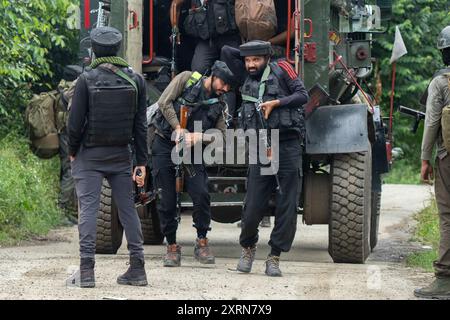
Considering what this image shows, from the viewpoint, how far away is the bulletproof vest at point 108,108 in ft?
28.0

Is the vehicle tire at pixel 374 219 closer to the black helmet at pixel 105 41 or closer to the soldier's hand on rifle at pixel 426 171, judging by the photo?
the soldier's hand on rifle at pixel 426 171

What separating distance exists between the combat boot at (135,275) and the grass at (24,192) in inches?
138

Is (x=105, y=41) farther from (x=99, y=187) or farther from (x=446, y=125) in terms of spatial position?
(x=446, y=125)

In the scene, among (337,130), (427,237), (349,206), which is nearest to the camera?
(349,206)

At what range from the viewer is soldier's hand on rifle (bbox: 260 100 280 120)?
31.0 feet

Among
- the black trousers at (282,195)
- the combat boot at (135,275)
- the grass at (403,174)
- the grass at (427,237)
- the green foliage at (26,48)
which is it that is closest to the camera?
the combat boot at (135,275)

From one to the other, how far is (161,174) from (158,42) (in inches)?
89.4

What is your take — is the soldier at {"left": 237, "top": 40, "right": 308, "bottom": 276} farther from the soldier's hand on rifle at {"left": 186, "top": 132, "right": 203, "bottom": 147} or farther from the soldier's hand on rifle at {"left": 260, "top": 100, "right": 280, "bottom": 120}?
the soldier's hand on rifle at {"left": 186, "top": 132, "right": 203, "bottom": 147}

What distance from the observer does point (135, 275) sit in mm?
8641

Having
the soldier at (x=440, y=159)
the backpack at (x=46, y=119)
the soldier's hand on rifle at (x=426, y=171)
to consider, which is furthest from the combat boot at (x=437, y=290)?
the backpack at (x=46, y=119)

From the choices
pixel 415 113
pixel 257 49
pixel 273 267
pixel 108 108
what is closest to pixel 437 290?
pixel 273 267

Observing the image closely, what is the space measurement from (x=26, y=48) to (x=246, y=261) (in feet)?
18.9

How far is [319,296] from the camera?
8266 mm

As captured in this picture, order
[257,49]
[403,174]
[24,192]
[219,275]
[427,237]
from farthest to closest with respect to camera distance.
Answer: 1. [403,174]
2. [24,192]
3. [427,237]
4. [257,49]
5. [219,275]
